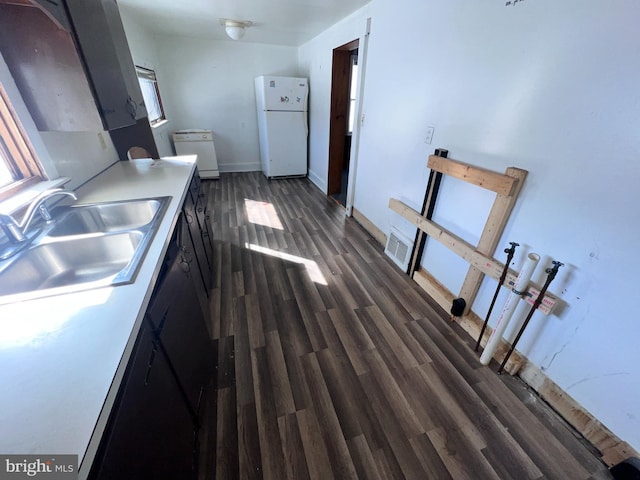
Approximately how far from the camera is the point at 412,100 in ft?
7.04

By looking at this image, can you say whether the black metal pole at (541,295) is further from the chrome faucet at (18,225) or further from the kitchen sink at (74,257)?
the chrome faucet at (18,225)

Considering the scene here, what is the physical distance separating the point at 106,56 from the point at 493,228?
241cm

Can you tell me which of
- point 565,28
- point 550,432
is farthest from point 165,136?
point 550,432

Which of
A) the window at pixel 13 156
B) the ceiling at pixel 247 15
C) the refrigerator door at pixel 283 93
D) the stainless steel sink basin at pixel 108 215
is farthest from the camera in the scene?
the refrigerator door at pixel 283 93

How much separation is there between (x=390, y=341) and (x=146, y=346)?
1435 mm

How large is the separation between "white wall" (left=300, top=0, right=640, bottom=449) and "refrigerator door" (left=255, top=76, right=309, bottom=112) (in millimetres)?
2617

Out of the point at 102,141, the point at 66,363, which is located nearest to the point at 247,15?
the point at 102,141

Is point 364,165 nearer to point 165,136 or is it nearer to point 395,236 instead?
point 395,236

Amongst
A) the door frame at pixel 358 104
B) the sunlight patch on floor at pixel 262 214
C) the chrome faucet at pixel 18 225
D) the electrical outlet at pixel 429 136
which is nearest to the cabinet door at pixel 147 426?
the chrome faucet at pixel 18 225

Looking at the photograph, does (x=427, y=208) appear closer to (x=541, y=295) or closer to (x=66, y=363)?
(x=541, y=295)

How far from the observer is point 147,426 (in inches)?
26.4

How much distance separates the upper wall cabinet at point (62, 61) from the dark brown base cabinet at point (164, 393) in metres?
0.77

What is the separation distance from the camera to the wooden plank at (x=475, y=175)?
4.68ft

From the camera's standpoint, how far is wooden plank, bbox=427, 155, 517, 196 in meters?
1.43
